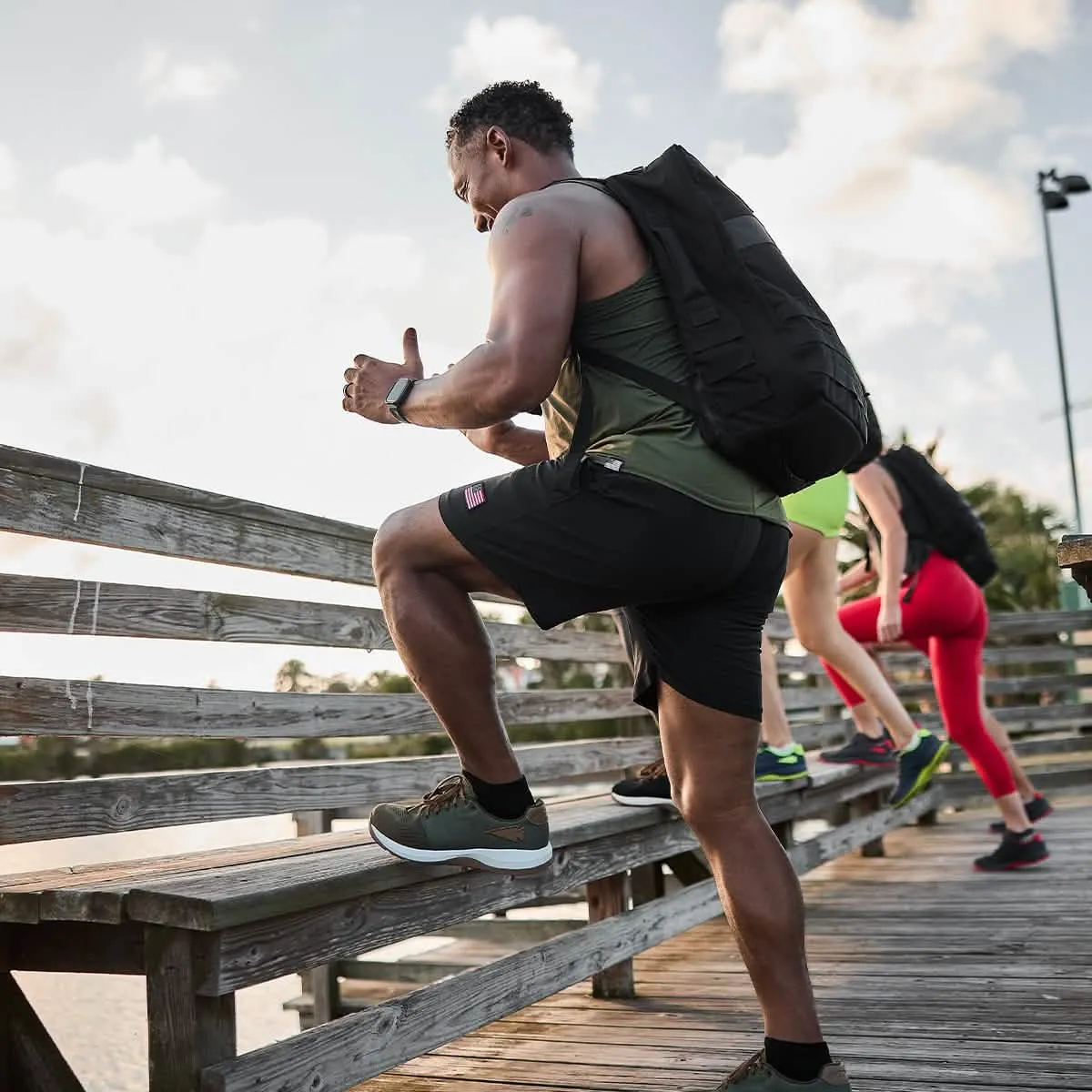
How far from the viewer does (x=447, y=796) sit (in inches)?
99.5

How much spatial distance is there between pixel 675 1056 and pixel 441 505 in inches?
70.4

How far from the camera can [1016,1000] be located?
3.72m

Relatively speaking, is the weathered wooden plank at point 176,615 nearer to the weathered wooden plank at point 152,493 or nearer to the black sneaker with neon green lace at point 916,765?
the weathered wooden plank at point 152,493

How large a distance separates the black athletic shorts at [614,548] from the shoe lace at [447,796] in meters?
0.45

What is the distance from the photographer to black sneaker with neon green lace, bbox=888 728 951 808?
5.63 meters

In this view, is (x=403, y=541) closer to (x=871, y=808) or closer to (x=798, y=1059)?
(x=798, y=1059)

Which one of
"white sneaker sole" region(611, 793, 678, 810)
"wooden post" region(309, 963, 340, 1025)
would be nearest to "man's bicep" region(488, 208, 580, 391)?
"white sneaker sole" region(611, 793, 678, 810)

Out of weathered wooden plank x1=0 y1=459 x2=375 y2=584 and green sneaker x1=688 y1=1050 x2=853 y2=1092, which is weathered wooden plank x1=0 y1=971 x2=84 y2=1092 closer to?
weathered wooden plank x1=0 y1=459 x2=375 y2=584

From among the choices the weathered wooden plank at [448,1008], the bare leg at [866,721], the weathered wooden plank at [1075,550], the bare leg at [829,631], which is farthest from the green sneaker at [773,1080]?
the bare leg at [866,721]

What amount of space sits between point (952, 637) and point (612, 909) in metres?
2.71

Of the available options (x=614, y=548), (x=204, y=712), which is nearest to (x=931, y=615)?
(x=204, y=712)

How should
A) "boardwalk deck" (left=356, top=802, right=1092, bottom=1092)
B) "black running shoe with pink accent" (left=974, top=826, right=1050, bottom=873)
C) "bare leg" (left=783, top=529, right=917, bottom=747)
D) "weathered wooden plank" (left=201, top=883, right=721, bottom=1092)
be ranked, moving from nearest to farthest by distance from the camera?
"weathered wooden plank" (left=201, top=883, right=721, bottom=1092) < "boardwalk deck" (left=356, top=802, right=1092, bottom=1092) < "bare leg" (left=783, top=529, right=917, bottom=747) < "black running shoe with pink accent" (left=974, top=826, right=1050, bottom=873)

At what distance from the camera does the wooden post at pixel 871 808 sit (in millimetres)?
7305

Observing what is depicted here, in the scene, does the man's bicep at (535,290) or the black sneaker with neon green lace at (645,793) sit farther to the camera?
the black sneaker with neon green lace at (645,793)
